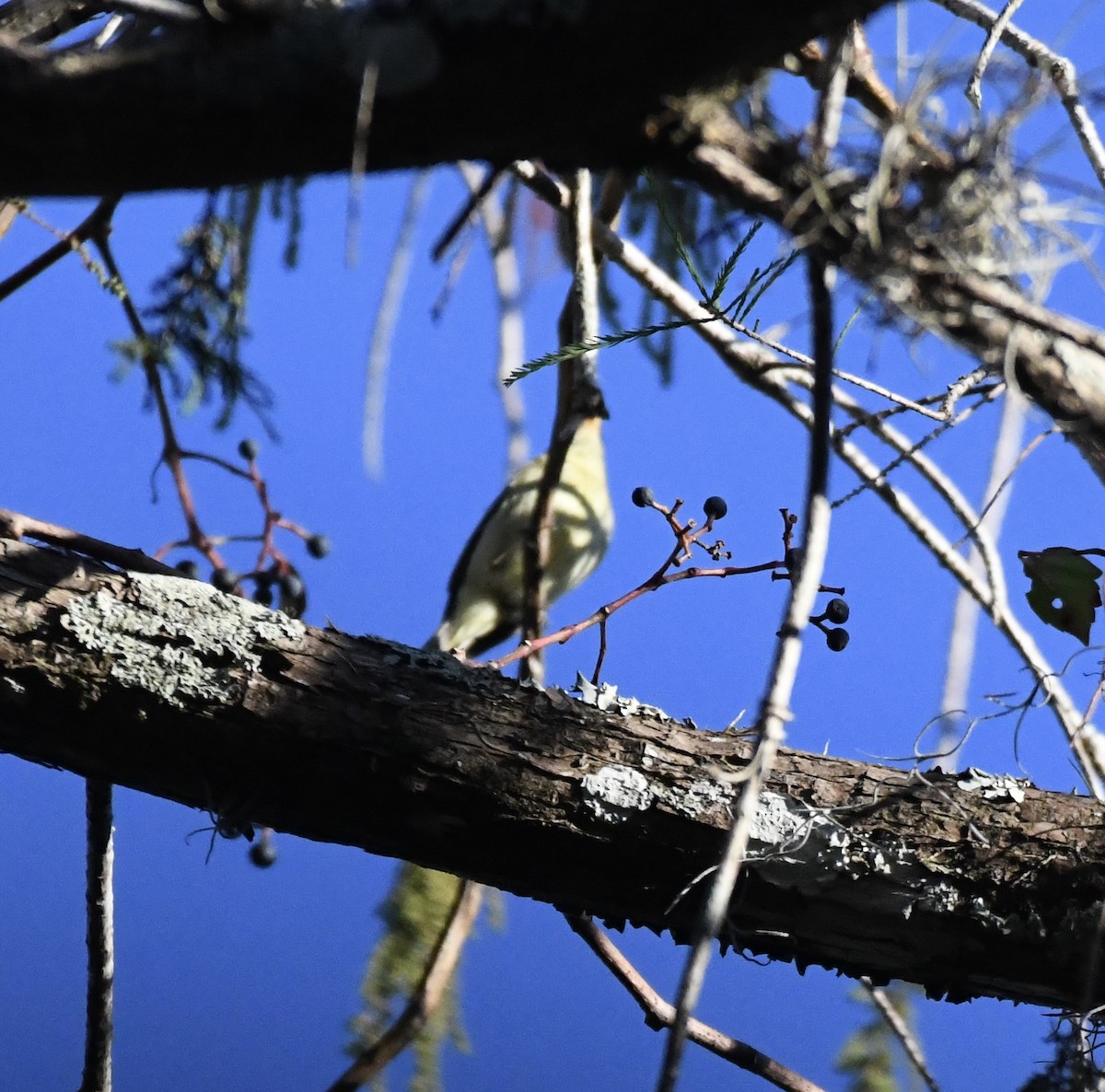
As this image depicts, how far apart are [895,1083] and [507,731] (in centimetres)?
126

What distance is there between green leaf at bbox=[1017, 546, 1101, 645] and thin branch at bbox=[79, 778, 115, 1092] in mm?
1063

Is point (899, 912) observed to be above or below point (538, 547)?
below

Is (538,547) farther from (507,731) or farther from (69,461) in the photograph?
(69,461)

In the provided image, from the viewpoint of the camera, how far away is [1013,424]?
1.03m

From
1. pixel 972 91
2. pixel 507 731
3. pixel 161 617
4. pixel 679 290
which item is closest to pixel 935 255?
pixel 972 91

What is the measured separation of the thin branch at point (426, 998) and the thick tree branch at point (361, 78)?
1.01 m

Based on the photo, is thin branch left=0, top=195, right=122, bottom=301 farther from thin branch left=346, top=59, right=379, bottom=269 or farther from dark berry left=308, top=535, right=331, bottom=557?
thin branch left=346, top=59, right=379, bottom=269

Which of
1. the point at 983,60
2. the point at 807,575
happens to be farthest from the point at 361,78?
the point at 983,60

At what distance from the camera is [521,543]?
3037 mm

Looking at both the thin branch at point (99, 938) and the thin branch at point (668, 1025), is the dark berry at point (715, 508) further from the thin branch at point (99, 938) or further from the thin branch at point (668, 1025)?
the thin branch at point (99, 938)

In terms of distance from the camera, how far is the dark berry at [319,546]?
2691 mm

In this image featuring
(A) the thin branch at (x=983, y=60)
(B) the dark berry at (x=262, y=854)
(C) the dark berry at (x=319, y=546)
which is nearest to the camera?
(A) the thin branch at (x=983, y=60)

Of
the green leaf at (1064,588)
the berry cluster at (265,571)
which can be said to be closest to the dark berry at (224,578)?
the berry cluster at (265,571)

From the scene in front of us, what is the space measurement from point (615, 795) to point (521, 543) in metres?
1.90
